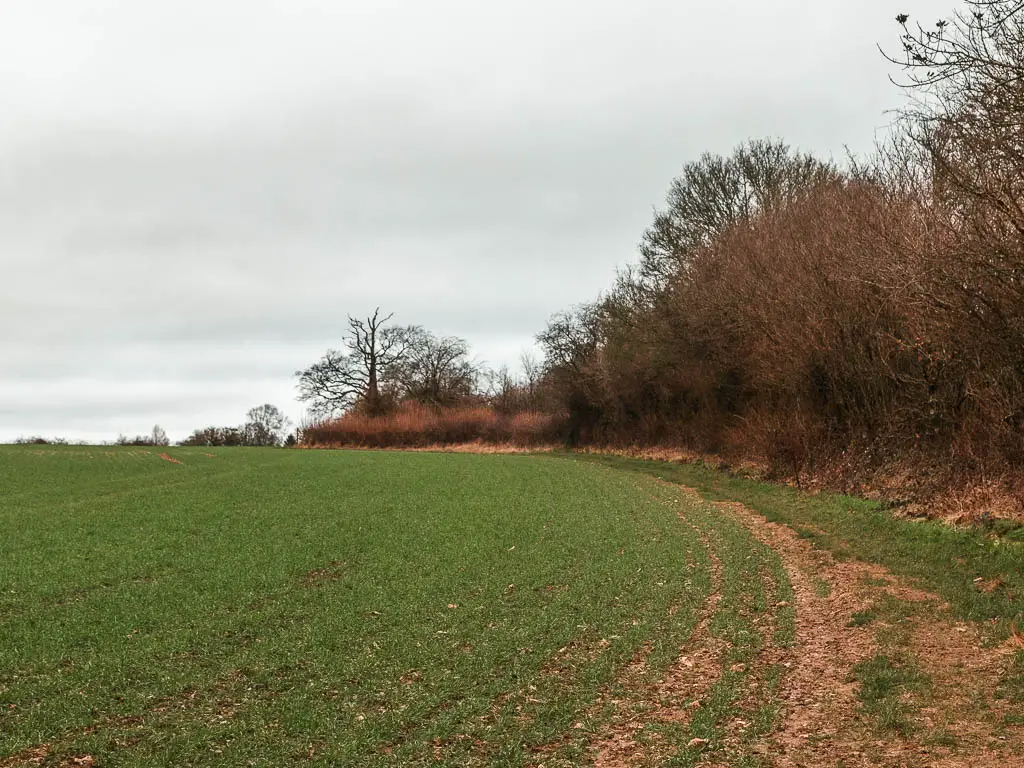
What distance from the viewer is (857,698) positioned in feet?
20.9

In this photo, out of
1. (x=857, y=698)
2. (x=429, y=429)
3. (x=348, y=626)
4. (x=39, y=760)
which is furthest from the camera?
(x=429, y=429)

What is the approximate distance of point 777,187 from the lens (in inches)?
1329

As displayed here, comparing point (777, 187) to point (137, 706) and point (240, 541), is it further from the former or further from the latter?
point (137, 706)

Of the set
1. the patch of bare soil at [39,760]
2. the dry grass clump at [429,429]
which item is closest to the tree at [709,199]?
the dry grass clump at [429,429]

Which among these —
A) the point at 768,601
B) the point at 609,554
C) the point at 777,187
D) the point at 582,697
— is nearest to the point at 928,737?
the point at 582,697

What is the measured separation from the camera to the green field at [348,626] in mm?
5852

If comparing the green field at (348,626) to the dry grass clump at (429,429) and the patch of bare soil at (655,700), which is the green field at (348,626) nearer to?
the patch of bare soil at (655,700)

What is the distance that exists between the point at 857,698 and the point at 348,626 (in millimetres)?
5314

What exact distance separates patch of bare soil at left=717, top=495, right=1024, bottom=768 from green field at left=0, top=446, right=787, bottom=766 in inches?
21.1

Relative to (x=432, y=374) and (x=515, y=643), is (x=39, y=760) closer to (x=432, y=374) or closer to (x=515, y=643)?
(x=515, y=643)

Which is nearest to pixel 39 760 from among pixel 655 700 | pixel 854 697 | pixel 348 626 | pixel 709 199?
pixel 348 626

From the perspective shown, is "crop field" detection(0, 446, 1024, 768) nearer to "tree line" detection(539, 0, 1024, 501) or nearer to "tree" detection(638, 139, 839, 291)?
"tree line" detection(539, 0, 1024, 501)

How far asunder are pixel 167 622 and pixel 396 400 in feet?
196

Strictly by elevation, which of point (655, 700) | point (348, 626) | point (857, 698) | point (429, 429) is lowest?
point (857, 698)
